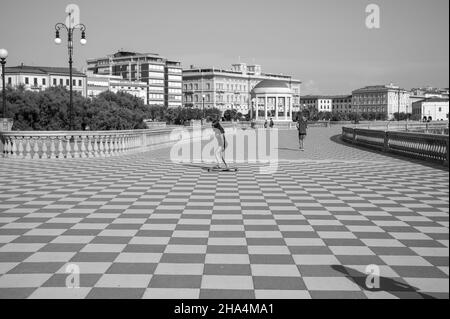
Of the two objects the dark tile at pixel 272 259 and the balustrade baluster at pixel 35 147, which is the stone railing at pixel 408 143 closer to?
the dark tile at pixel 272 259

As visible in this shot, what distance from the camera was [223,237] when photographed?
7.43 metres

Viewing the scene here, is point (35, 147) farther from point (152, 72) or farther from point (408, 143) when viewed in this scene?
point (152, 72)

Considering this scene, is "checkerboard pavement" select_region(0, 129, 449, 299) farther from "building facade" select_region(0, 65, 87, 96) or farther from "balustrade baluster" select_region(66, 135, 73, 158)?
"building facade" select_region(0, 65, 87, 96)

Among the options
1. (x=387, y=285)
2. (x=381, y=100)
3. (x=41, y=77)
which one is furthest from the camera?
(x=381, y=100)

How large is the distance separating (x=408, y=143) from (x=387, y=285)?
18.8 metres

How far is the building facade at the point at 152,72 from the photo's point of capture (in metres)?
150

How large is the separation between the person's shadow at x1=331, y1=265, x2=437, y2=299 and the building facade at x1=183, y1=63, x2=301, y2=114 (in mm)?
150311

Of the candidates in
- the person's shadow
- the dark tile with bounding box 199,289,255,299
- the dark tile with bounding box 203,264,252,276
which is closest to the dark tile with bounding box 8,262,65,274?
the dark tile with bounding box 203,264,252,276

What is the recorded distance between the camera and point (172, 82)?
156 m

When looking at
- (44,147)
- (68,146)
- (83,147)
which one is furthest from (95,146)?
(44,147)

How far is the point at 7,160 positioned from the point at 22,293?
16585 mm

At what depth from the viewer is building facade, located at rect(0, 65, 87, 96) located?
385ft
